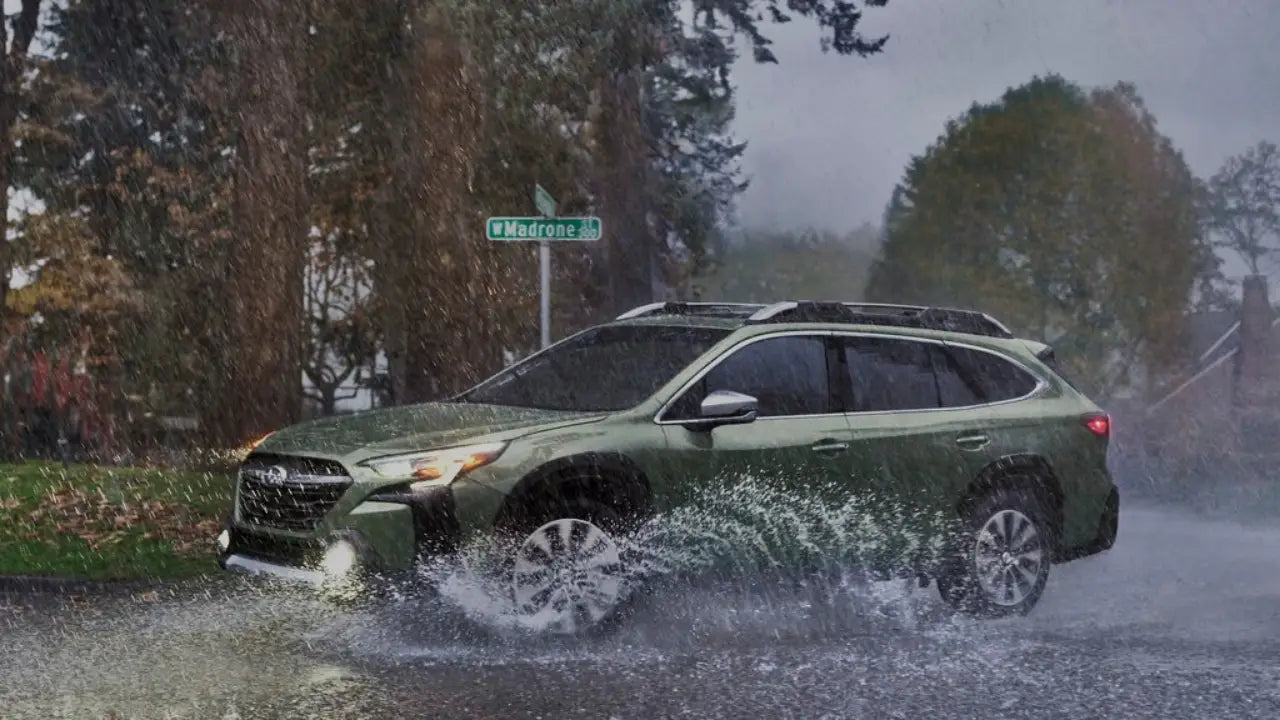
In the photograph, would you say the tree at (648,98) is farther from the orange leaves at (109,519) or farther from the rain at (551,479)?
the orange leaves at (109,519)

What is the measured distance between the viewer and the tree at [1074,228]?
169ft

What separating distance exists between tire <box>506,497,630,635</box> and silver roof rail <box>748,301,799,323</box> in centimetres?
154

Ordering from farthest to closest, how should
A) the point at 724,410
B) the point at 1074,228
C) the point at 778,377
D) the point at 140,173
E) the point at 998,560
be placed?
the point at 1074,228
the point at 140,173
the point at 998,560
the point at 778,377
the point at 724,410

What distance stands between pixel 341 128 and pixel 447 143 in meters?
7.56

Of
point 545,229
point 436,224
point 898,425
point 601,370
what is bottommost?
point 898,425

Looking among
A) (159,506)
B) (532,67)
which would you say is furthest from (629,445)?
(532,67)

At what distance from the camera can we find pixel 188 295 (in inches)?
1326

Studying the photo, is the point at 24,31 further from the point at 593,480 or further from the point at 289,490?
the point at 593,480

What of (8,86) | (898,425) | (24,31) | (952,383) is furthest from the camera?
(24,31)

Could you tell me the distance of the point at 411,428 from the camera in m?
7.24

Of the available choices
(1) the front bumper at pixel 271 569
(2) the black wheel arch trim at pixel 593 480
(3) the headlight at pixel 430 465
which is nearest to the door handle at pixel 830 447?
(2) the black wheel arch trim at pixel 593 480

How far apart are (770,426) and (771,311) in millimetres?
695

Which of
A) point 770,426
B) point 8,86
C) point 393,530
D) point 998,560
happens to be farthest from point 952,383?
point 8,86

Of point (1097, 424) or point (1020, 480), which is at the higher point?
point (1097, 424)
